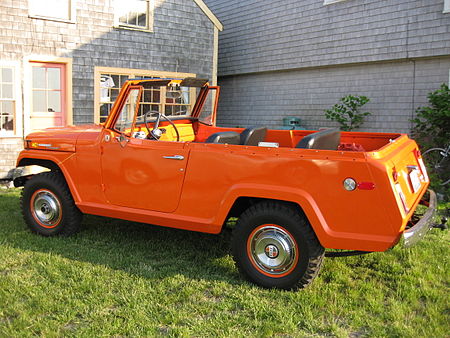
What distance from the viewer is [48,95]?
9.55 meters

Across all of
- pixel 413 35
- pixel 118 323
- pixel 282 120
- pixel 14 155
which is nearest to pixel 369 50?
pixel 413 35

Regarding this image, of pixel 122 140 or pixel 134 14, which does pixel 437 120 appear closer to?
pixel 122 140

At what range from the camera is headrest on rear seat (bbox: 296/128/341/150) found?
12.4 feet

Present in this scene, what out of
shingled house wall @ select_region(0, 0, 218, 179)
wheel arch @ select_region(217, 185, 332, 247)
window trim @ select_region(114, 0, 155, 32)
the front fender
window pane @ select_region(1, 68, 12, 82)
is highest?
window trim @ select_region(114, 0, 155, 32)

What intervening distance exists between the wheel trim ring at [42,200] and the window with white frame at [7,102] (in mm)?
4496

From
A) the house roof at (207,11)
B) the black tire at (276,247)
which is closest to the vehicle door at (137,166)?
the black tire at (276,247)

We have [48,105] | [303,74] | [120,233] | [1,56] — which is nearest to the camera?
[120,233]

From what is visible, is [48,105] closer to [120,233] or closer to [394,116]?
[120,233]

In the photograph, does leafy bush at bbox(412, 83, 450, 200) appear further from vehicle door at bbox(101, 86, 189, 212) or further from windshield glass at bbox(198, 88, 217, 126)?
vehicle door at bbox(101, 86, 189, 212)

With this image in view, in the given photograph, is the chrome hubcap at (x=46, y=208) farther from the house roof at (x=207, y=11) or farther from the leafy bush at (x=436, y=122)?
the house roof at (x=207, y=11)

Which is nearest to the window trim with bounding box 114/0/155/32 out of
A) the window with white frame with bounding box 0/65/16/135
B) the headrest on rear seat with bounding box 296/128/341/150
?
the window with white frame with bounding box 0/65/16/135

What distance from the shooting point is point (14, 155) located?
9.13 metres

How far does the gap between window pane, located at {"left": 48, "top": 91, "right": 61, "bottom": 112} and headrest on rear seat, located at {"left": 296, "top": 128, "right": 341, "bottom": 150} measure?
708 centimetres

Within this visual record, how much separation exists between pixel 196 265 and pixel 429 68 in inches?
278
